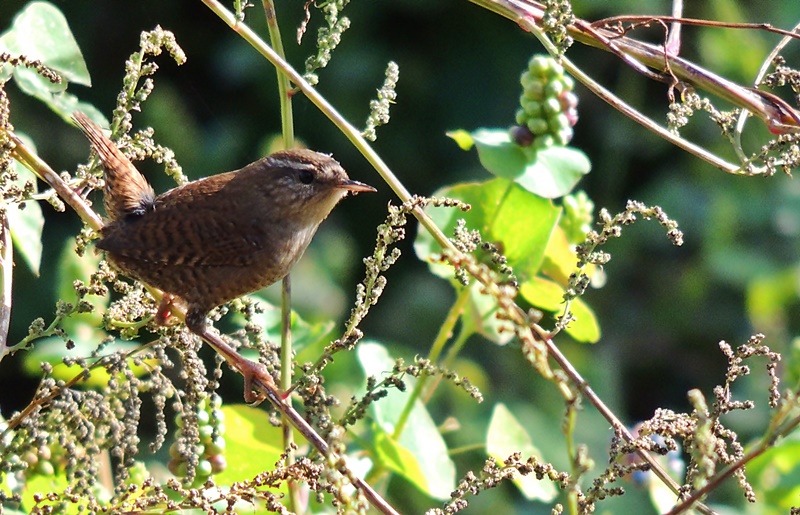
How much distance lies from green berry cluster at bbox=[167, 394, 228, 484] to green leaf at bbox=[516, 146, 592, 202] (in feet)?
2.52

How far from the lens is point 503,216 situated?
2.24m

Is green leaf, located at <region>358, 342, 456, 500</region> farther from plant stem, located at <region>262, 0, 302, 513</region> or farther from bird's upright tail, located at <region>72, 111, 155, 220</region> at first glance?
bird's upright tail, located at <region>72, 111, 155, 220</region>

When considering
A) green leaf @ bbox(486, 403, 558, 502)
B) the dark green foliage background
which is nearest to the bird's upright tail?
green leaf @ bbox(486, 403, 558, 502)

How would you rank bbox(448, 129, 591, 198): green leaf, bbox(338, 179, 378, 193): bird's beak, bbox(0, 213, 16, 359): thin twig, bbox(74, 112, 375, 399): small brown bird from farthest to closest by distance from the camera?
bbox(338, 179, 378, 193): bird's beak
bbox(74, 112, 375, 399): small brown bird
bbox(448, 129, 591, 198): green leaf
bbox(0, 213, 16, 359): thin twig

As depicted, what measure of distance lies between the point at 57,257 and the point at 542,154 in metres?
3.52

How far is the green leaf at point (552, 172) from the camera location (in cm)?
212

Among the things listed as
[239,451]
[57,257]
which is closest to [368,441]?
[239,451]

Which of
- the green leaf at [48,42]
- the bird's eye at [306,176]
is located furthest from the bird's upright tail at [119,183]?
the bird's eye at [306,176]

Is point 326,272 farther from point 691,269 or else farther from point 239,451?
point 239,451

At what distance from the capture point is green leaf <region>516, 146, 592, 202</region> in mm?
2121

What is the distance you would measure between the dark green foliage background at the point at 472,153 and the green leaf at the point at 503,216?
2.87 metres

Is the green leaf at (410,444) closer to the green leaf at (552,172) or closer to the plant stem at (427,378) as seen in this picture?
the plant stem at (427,378)

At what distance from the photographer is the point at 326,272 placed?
510 cm

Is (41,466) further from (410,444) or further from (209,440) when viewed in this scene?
(410,444)
